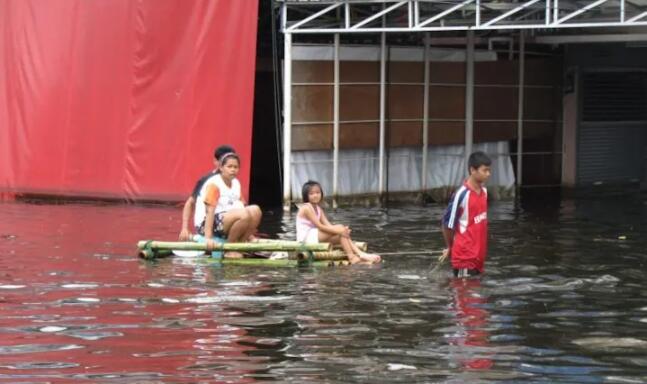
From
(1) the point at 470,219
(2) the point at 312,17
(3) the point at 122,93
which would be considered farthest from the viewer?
(3) the point at 122,93

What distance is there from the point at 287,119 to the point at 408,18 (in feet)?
9.00

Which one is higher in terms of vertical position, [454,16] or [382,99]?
[454,16]

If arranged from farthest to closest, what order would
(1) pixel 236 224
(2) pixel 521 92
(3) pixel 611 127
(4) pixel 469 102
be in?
(3) pixel 611 127
(2) pixel 521 92
(4) pixel 469 102
(1) pixel 236 224

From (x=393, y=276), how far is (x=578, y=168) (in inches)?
625

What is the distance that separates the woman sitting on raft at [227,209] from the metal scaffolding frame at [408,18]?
23.4ft

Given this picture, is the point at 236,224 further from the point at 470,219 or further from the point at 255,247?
the point at 470,219

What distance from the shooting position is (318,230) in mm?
13977

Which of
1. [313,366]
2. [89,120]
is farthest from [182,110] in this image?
[313,366]

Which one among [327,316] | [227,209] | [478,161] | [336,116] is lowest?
[327,316]

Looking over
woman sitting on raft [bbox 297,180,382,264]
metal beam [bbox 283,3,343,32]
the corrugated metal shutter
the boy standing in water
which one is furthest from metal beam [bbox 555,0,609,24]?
the corrugated metal shutter

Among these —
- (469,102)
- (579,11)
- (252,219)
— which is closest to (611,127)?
(469,102)

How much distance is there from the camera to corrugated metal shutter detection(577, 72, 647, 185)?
91.9ft

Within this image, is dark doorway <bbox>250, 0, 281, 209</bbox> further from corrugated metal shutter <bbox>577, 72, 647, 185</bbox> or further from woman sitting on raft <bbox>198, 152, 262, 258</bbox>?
woman sitting on raft <bbox>198, 152, 262, 258</bbox>

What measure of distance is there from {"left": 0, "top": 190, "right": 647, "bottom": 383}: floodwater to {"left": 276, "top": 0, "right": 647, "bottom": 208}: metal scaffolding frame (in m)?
4.57
